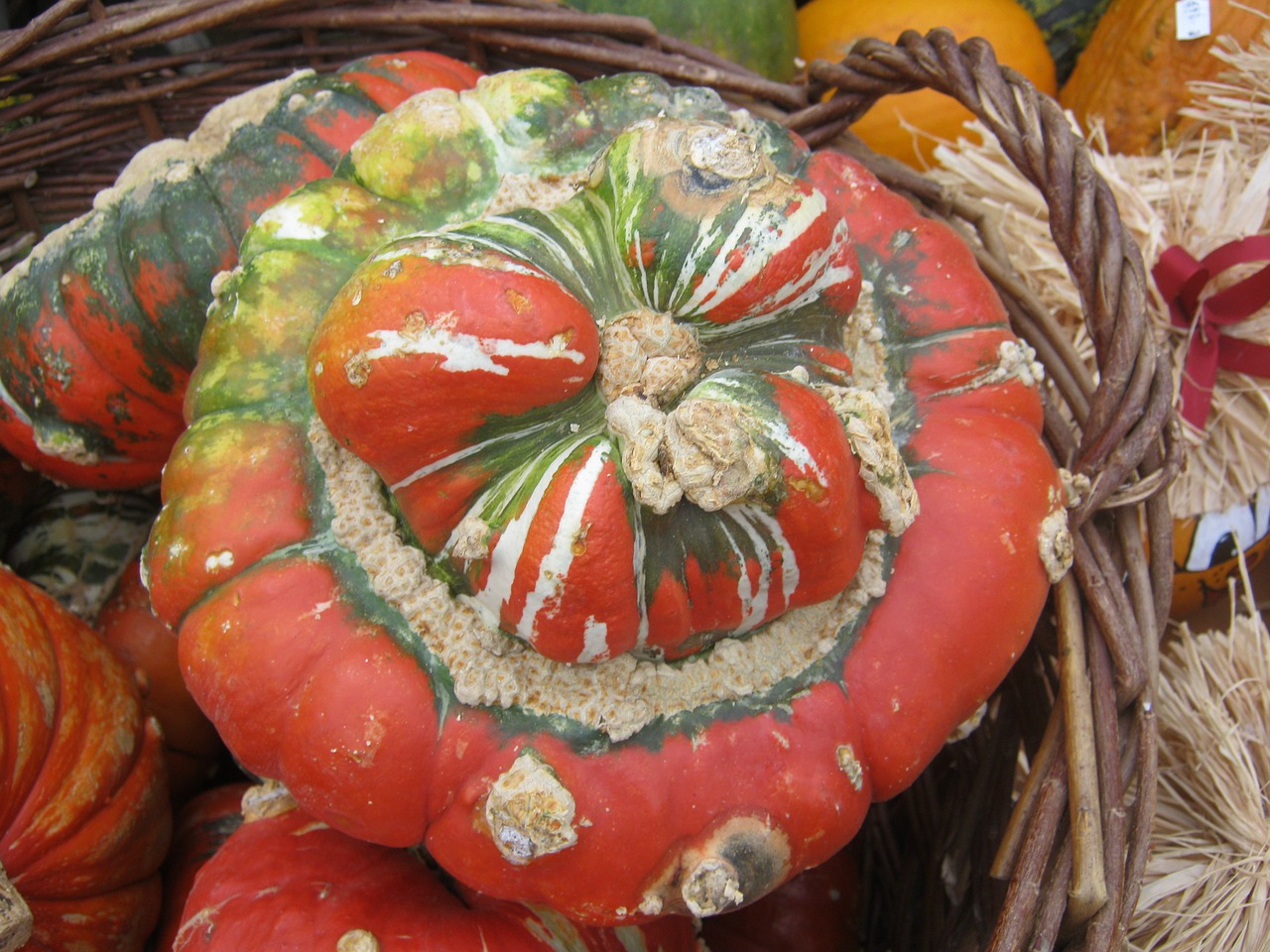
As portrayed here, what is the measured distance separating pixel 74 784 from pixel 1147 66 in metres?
1.74

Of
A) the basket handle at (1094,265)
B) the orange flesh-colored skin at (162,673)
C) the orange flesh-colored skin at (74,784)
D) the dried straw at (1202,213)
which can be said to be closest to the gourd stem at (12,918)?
the orange flesh-colored skin at (74,784)

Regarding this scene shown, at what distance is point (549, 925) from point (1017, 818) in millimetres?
427

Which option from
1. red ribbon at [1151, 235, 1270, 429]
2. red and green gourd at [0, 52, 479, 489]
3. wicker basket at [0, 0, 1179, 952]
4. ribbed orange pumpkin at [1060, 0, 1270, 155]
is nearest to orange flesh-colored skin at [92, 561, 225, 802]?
red and green gourd at [0, 52, 479, 489]

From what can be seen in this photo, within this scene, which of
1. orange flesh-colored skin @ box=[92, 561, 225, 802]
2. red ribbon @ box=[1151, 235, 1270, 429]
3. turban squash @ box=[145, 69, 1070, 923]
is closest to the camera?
turban squash @ box=[145, 69, 1070, 923]

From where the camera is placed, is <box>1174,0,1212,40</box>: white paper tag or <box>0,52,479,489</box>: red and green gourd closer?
<box>0,52,479,489</box>: red and green gourd

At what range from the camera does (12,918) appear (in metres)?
0.75

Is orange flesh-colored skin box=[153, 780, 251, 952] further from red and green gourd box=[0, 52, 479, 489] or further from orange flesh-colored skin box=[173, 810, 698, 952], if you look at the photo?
red and green gourd box=[0, 52, 479, 489]

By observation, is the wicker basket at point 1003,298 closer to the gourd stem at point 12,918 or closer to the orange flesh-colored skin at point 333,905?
the orange flesh-colored skin at point 333,905

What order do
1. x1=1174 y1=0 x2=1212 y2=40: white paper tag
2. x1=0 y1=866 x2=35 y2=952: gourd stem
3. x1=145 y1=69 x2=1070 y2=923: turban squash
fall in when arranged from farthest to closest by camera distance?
x1=1174 y1=0 x2=1212 y2=40: white paper tag
x1=0 y1=866 x2=35 y2=952: gourd stem
x1=145 y1=69 x2=1070 y2=923: turban squash

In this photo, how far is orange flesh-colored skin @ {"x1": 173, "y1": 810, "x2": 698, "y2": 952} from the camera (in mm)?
787

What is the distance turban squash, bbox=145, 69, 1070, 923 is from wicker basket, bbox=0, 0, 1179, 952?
0.38ft

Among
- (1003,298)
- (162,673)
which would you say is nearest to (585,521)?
(1003,298)

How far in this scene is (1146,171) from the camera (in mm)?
1504

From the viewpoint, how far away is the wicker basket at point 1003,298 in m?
0.83
